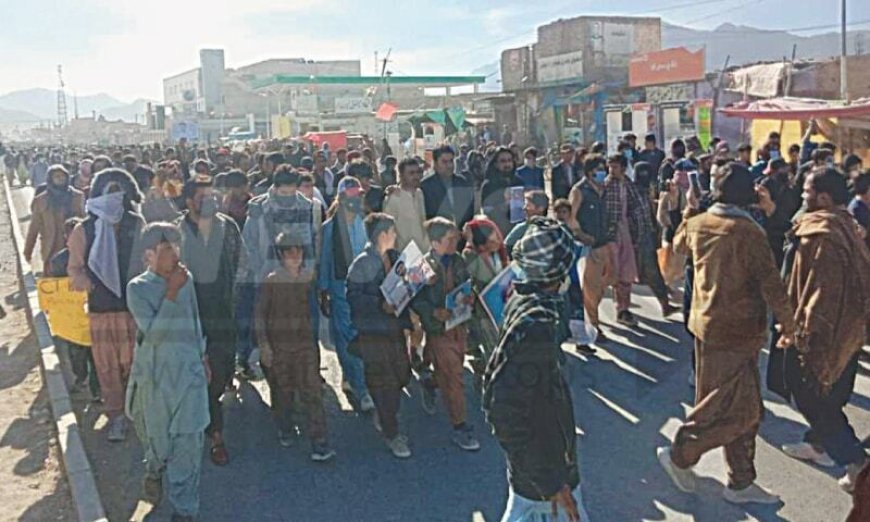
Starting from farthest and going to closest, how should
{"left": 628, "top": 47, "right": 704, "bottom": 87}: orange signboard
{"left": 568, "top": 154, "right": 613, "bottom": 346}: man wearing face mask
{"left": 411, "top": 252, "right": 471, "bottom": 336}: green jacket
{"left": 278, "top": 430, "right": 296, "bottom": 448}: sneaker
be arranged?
{"left": 628, "top": 47, "right": 704, "bottom": 87}: orange signboard < {"left": 568, "top": 154, "right": 613, "bottom": 346}: man wearing face mask < {"left": 278, "top": 430, "right": 296, "bottom": 448}: sneaker < {"left": 411, "top": 252, "right": 471, "bottom": 336}: green jacket

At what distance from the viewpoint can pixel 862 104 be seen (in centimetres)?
1276

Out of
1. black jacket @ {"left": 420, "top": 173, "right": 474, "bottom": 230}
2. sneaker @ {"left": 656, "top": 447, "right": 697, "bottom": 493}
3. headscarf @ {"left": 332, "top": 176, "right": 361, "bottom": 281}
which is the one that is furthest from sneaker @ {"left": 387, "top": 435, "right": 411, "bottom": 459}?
black jacket @ {"left": 420, "top": 173, "right": 474, "bottom": 230}

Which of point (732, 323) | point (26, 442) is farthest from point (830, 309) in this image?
point (26, 442)

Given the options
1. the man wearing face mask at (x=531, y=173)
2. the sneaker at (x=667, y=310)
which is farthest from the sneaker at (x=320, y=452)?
the man wearing face mask at (x=531, y=173)

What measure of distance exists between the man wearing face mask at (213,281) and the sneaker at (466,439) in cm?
158

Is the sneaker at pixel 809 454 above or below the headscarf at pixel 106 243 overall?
below

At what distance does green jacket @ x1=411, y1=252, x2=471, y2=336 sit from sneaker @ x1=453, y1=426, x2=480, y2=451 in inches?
27.5

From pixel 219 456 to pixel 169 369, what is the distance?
54.5 inches

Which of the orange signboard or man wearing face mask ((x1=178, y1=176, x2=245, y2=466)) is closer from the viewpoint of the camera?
man wearing face mask ((x1=178, y1=176, x2=245, y2=466))

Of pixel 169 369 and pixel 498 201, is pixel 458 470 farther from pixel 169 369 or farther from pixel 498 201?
pixel 498 201

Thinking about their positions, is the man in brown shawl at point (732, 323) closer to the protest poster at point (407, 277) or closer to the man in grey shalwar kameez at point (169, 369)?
the protest poster at point (407, 277)

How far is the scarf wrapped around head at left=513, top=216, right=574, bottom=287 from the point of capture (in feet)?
9.51

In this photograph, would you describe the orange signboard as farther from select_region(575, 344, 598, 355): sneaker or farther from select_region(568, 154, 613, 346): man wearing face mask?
select_region(575, 344, 598, 355): sneaker

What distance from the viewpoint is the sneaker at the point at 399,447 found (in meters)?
5.61
